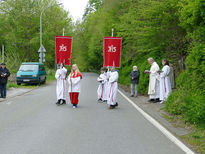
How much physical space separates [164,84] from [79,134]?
7.06 meters

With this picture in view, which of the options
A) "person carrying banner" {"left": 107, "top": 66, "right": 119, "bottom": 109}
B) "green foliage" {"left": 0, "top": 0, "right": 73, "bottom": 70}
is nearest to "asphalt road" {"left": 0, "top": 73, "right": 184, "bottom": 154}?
"person carrying banner" {"left": 107, "top": 66, "right": 119, "bottom": 109}

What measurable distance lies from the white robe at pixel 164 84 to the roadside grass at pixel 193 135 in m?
4.01

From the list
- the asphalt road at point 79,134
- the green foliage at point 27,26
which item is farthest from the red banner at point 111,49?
the green foliage at point 27,26

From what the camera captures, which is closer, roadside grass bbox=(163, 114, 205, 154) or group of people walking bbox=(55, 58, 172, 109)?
roadside grass bbox=(163, 114, 205, 154)

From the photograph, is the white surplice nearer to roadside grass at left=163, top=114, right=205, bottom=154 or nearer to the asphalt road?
the asphalt road

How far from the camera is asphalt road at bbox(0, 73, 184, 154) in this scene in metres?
6.02

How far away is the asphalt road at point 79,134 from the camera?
237 inches

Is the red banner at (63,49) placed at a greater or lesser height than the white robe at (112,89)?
greater

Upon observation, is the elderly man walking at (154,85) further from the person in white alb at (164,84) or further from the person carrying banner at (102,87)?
the person carrying banner at (102,87)

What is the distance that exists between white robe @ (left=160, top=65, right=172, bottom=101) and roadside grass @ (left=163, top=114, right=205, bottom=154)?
4012mm

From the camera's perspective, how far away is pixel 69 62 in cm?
1523

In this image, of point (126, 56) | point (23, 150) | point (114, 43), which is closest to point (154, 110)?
point (114, 43)

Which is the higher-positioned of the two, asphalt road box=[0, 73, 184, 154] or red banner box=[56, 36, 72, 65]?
red banner box=[56, 36, 72, 65]

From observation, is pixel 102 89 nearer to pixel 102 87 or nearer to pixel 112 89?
pixel 102 87
